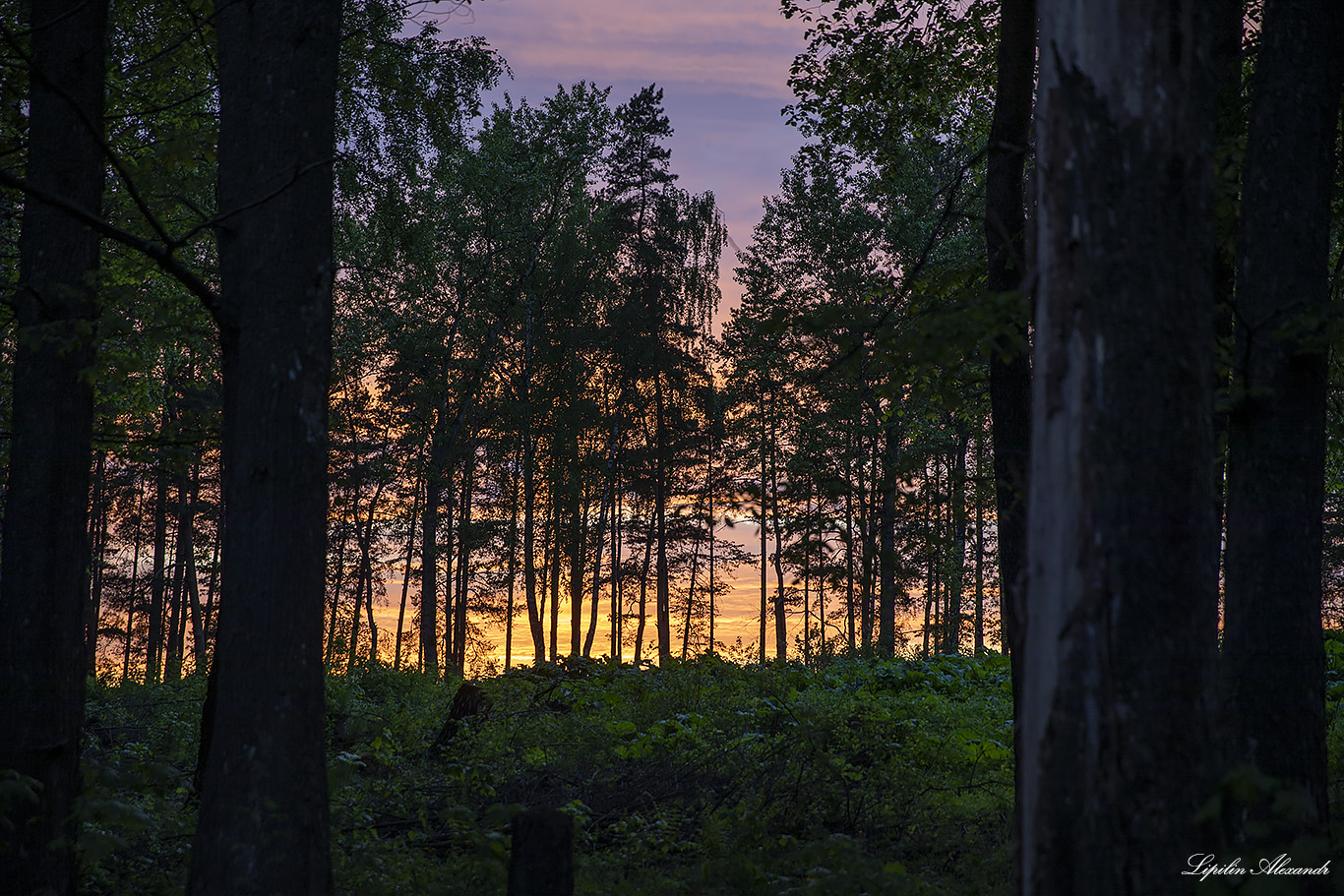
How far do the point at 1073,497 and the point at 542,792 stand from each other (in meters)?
6.25

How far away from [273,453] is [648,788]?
5147mm

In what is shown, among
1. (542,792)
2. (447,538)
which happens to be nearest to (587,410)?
(447,538)

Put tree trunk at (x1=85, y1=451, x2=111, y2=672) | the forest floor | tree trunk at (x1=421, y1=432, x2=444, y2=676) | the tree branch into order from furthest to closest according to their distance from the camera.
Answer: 1. tree trunk at (x1=85, y1=451, x2=111, y2=672)
2. tree trunk at (x1=421, y1=432, x2=444, y2=676)
3. the forest floor
4. the tree branch

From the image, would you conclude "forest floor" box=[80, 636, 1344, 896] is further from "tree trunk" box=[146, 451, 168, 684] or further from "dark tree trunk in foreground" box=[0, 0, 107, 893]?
"tree trunk" box=[146, 451, 168, 684]

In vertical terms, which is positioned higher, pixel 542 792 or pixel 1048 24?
pixel 1048 24

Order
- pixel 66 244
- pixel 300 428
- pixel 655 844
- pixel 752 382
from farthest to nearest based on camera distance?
pixel 752 382
pixel 655 844
pixel 66 244
pixel 300 428

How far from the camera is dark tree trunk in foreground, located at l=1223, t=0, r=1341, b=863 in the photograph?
4.40 metres

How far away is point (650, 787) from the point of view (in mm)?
7625

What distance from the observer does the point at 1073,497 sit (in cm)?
247

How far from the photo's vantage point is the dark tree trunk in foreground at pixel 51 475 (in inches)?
184

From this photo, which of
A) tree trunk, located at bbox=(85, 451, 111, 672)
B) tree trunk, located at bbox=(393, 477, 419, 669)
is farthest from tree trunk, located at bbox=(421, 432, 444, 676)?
tree trunk, located at bbox=(85, 451, 111, 672)

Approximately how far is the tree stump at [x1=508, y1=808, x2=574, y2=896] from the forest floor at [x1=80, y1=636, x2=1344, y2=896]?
1.44ft

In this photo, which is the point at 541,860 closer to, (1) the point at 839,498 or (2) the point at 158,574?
(1) the point at 839,498

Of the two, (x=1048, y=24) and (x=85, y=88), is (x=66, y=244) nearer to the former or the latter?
(x=85, y=88)
